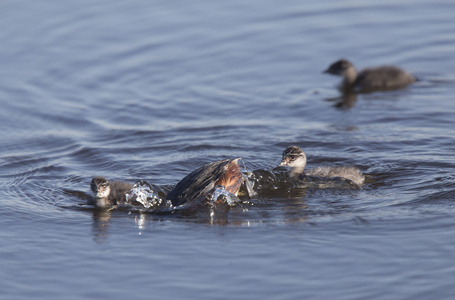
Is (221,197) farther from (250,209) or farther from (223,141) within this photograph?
(223,141)

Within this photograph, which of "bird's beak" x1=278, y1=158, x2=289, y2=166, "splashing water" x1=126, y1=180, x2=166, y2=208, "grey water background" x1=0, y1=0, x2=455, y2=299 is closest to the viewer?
"grey water background" x1=0, y1=0, x2=455, y2=299

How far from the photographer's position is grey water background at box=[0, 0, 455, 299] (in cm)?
612

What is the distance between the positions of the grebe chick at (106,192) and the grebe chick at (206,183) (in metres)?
0.53

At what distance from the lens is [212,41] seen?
1452 cm

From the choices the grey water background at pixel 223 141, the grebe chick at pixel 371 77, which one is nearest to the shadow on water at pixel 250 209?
the grey water background at pixel 223 141

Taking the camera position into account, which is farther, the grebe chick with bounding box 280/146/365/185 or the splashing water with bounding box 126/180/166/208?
the grebe chick with bounding box 280/146/365/185

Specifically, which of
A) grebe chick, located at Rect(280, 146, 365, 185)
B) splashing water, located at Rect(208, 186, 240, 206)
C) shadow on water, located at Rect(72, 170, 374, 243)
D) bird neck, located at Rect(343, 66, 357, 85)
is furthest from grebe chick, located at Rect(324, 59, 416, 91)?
splashing water, located at Rect(208, 186, 240, 206)

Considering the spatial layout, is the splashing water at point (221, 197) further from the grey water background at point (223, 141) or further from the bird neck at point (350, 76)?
the bird neck at point (350, 76)

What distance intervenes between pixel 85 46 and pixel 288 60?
4046 millimetres

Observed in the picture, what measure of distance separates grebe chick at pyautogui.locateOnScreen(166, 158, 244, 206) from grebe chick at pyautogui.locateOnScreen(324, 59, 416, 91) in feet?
17.2

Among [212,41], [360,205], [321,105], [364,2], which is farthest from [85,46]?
[360,205]

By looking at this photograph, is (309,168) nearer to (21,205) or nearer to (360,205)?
(360,205)

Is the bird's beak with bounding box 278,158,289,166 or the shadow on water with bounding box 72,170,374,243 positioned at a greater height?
the bird's beak with bounding box 278,158,289,166

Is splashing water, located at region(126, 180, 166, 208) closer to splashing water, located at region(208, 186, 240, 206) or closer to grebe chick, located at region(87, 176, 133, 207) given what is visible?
grebe chick, located at region(87, 176, 133, 207)
